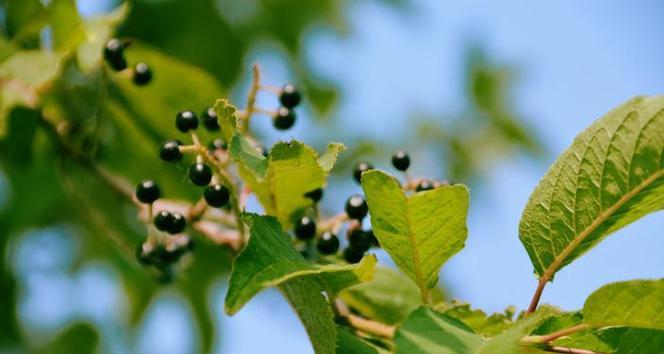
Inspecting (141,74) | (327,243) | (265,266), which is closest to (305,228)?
(327,243)

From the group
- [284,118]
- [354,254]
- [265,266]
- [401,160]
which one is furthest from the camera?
[284,118]

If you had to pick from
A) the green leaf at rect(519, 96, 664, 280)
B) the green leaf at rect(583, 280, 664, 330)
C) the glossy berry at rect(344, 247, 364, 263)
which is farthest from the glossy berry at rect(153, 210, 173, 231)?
the green leaf at rect(583, 280, 664, 330)

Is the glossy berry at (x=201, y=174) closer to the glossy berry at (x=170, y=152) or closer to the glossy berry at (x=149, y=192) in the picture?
the glossy berry at (x=170, y=152)

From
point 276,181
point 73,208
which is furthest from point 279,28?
point 276,181

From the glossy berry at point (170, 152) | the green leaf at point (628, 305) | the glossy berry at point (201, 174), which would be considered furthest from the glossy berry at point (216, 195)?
the green leaf at point (628, 305)

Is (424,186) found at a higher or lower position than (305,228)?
higher

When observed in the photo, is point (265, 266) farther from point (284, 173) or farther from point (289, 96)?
point (289, 96)
